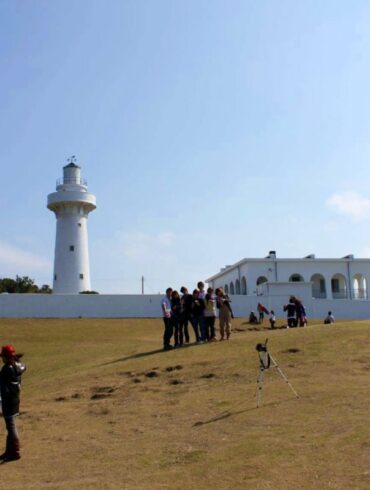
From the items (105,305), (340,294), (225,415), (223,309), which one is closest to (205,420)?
(225,415)

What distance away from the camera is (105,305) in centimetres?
4078

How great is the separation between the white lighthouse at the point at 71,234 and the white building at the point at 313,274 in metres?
13.3

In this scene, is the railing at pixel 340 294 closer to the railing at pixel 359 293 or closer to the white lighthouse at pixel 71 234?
the railing at pixel 359 293

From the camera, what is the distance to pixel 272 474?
22.7 feet

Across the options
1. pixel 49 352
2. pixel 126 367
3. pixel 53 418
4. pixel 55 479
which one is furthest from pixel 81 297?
pixel 55 479

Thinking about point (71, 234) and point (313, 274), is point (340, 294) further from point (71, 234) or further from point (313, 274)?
point (71, 234)

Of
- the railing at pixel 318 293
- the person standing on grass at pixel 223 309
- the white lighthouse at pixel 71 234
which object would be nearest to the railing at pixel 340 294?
the railing at pixel 318 293

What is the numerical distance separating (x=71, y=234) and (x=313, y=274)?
21082 millimetres

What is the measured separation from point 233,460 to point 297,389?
3.49 meters

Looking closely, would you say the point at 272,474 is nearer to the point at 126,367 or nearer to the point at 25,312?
the point at 126,367

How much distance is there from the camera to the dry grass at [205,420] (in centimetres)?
713

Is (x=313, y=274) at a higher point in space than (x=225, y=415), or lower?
higher

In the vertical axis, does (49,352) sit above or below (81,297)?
below

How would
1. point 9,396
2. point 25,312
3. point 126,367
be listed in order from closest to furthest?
point 9,396, point 126,367, point 25,312
